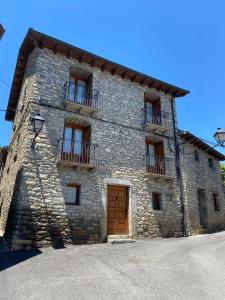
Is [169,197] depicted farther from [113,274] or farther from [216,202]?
[113,274]

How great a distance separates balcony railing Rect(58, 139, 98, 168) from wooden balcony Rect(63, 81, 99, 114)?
4.49 ft

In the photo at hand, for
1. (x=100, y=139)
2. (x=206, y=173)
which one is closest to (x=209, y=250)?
(x=100, y=139)

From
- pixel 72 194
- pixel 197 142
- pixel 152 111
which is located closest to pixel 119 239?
pixel 72 194

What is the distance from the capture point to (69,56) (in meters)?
10.5

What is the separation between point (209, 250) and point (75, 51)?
915 centimetres

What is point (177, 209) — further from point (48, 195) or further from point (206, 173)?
point (48, 195)

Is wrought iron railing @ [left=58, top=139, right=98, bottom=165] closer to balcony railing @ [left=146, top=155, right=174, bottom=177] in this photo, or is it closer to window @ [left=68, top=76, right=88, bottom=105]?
window @ [left=68, top=76, right=88, bottom=105]

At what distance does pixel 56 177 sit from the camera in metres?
8.47

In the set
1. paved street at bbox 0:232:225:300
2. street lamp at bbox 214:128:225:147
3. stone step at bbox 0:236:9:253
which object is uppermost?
street lamp at bbox 214:128:225:147

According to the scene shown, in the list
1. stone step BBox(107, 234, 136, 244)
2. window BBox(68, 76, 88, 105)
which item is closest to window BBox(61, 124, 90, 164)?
window BBox(68, 76, 88, 105)

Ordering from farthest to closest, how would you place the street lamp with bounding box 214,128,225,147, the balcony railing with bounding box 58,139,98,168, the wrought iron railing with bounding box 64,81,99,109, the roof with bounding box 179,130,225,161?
the roof with bounding box 179,130,225,161 → the wrought iron railing with bounding box 64,81,99,109 → the balcony railing with bounding box 58,139,98,168 → the street lamp with bounding box 214,128,225,147

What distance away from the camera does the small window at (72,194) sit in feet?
28.5

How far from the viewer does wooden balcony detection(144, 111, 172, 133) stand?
11.6 metres

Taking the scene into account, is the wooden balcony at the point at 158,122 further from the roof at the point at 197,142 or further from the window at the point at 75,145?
the window at the point at 75,145
